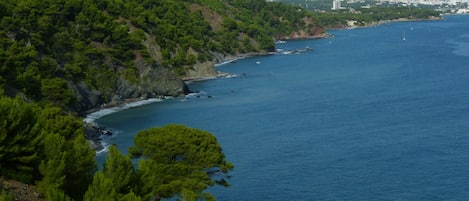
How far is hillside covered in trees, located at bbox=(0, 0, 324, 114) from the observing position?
5928cm

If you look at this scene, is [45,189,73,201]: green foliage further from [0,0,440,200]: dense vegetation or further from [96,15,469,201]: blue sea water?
[96,15,469,201]: blue sea water

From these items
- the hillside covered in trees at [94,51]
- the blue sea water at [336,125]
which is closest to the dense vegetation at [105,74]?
the hillside covered in trees at [94,51]

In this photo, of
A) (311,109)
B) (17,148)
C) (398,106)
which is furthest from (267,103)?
(17,148)

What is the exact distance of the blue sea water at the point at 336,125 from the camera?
143 ft

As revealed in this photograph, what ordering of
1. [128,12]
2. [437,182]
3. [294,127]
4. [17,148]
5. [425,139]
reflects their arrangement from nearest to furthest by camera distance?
[17,148] → [437,182] → [425,139] → [294,127] → [128,12]

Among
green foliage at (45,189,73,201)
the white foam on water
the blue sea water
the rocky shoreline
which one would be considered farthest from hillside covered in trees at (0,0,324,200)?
the blue sea water

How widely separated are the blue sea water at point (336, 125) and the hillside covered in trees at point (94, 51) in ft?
14.9

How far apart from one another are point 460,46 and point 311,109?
64951 mm

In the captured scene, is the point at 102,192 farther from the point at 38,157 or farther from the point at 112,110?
the point at 112,110

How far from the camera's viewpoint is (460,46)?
124m

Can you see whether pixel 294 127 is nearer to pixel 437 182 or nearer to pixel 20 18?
pixel 437 182

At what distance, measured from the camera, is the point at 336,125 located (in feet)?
198

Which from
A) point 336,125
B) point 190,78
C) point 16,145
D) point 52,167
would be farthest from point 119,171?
point 190,78

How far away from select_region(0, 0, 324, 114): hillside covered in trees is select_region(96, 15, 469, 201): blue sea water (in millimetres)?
4548
